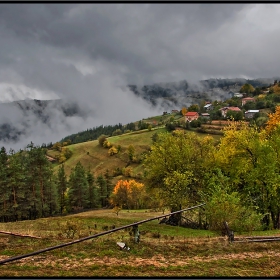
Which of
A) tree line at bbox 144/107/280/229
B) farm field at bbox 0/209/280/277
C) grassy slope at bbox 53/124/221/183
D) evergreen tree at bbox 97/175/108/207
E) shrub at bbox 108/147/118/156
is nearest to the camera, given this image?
farm field at bbox 0/209/280/277

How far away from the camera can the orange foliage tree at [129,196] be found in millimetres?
86675

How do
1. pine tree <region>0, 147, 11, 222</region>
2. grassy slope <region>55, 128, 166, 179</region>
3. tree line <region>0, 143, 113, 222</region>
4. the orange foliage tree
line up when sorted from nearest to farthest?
1. pine tree <region>0, 147, 11, 222</region>
2. tree line <region>0, 143, 113, 222</region>
3. the orange foliage tree
4. grassy slope <region>55, 128, 166, 179</region>

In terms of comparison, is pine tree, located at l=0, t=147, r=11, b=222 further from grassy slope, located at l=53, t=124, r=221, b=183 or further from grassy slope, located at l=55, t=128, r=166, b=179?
grassy slope, located at l=55, t=128, r=166, b=179

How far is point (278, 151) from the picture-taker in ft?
97.6

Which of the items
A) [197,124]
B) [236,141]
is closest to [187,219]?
[236,141]

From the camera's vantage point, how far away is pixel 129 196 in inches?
3519

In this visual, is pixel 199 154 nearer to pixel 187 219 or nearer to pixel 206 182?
pixel 206 182

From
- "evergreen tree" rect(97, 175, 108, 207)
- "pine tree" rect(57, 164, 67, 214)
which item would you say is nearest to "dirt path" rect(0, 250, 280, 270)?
"pine tree" rect(57, 164, 67, 214)

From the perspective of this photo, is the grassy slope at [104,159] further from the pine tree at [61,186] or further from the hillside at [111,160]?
the pine tree at [61,186]

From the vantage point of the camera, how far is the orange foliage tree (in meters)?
86.7

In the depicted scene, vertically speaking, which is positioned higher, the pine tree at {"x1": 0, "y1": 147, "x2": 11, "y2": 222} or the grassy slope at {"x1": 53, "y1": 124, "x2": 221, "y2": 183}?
the grassy slope at {"x1": 53, "y1": 124, "x2": 221, "y2": 183}

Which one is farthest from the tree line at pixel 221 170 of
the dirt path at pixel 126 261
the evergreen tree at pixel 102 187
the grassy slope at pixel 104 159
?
the grassy slope at pixel 104 159

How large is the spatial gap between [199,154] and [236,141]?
5.23 meters

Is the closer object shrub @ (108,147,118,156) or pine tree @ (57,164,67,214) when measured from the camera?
pine tree @ (57,164,67,214)
